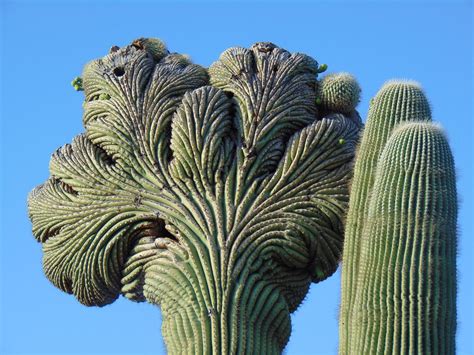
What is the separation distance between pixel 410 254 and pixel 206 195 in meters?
3.41

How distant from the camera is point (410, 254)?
1095 cm

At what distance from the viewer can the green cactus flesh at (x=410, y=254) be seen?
10.7 metres

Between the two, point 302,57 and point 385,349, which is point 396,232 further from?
point 302,57

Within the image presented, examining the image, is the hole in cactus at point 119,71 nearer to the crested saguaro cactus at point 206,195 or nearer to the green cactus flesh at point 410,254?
the crested saguaro cactus at point 206,195

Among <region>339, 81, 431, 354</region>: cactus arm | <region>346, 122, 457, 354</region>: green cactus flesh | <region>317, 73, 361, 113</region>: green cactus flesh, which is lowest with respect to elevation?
<region>346, 122, 457, 354</region>: green cactus flesh

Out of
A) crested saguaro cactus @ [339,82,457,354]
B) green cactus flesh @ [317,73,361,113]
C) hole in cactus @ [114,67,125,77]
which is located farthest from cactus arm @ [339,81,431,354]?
hole in cactus @ [114,67,125,77]

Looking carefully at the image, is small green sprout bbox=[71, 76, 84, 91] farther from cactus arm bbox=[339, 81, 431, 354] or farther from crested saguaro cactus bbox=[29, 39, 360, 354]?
cactus arm bbox=[339, 81, 431, 354]

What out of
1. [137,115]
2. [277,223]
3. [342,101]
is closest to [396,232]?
[277,223]

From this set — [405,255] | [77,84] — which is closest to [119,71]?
[77,84]

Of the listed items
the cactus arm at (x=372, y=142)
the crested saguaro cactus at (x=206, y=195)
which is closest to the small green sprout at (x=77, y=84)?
the crested saguaro cactus at (x=206, y=195)

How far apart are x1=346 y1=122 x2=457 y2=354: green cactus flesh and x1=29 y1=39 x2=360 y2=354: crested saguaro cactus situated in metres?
1.80

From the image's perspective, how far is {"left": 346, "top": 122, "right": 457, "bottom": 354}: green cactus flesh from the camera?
10.7m

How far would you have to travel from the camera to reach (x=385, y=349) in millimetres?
10727

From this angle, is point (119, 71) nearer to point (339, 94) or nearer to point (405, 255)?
point (339, 94)
